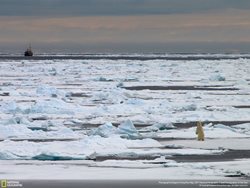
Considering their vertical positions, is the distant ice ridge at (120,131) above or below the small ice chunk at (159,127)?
below

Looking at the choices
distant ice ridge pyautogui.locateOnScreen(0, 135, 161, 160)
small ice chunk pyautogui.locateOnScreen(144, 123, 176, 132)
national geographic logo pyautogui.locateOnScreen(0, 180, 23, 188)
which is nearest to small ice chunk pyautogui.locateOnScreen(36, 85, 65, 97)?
small ice chunk pyautogui.locateOnScreen(144, 123, 176, 132)

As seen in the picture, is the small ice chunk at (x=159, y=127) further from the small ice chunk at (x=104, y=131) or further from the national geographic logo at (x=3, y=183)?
the national geographic logo at (x=3, y=183)

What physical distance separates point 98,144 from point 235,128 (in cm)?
420

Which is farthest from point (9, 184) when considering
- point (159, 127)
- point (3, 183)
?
point (159, 127)

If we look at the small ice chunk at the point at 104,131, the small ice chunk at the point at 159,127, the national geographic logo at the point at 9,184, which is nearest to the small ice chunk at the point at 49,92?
the small ice chunk at the point at 159,127

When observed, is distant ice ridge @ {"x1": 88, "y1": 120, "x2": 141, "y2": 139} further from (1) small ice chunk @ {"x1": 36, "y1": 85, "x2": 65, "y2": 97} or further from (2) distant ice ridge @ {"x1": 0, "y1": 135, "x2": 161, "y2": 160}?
(1) small ice chunk @ {"x1": 36, "y1": 85, "x2": 65, "y2": 97}

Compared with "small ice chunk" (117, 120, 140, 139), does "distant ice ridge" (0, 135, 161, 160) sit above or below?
below

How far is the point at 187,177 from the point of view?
32.0 ft

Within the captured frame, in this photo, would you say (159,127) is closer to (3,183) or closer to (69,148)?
(69,148)

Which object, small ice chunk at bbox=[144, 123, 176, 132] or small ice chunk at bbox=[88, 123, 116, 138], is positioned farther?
small ice chunk at bbox=[144, 123, 176, 132]

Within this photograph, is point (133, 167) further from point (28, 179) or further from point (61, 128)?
point (61, 128)

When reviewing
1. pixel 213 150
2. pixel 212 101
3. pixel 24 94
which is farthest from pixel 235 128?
pixel 24 94

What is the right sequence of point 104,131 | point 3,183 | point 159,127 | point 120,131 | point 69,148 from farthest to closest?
1. point 159,127
2. point 120,131
3. point 104,131
4. point 69,148
5. point 3,183

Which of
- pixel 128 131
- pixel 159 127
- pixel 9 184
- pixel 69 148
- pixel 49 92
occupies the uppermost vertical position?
pixel 49 92
